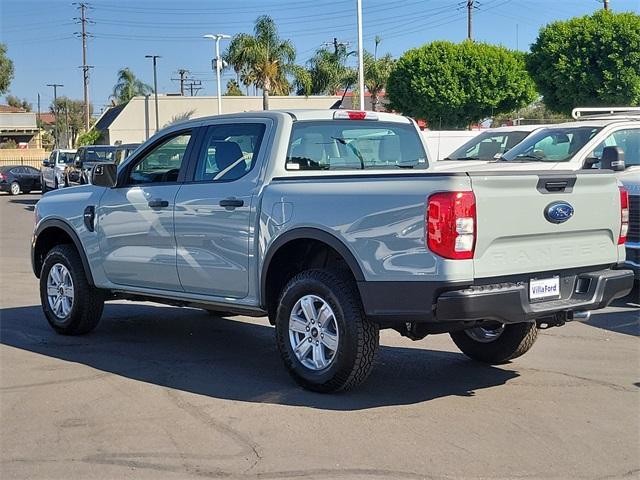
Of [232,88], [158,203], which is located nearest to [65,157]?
[158,203]

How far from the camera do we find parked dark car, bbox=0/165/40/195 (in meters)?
37.4

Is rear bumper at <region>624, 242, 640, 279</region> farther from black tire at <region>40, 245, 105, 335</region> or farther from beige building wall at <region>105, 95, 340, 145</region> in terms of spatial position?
beige building wall at <region>105, 95, 340, 145</region>

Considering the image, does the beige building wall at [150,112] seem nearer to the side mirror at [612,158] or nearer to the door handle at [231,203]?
the side mirror at [612,158]

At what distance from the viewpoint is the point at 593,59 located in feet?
103

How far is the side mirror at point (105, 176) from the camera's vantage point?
7480 millimetres

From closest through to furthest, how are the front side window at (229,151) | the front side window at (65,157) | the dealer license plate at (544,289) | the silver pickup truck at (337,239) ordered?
the silver pickup truck at (337,239), the dealer license plate at (544,289), the front side window at (229,151), the front side window at (65,157)

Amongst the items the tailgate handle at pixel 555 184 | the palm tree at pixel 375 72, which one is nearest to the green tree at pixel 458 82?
Answer: the palm tree at pixel 375 72

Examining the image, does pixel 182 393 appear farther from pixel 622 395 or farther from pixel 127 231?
pixel 622 395

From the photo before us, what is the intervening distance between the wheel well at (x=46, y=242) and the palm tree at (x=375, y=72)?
44666 mm

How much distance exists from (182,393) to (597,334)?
4199mm

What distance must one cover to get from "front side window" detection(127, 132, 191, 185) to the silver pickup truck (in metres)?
0.02

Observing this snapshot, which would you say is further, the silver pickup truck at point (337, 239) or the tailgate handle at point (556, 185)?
the tailgate handle at point (556, 185)

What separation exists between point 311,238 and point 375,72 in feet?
157

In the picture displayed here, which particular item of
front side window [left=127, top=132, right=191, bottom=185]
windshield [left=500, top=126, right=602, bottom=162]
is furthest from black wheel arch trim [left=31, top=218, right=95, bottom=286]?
windshield [left=500, top=126, right=602, bottom=162]
